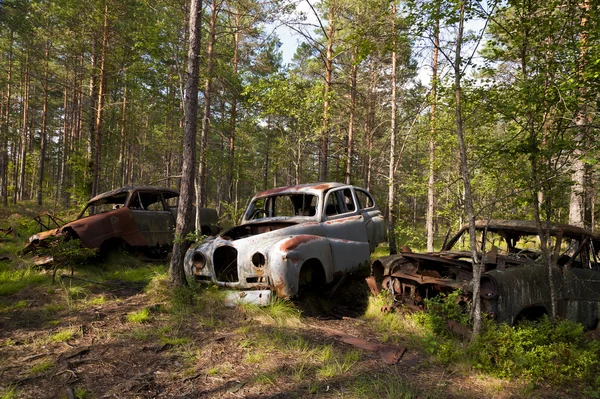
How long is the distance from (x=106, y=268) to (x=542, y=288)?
788cm

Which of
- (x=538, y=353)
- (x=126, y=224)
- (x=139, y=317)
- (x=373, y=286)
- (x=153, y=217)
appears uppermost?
(x=153, y=217)

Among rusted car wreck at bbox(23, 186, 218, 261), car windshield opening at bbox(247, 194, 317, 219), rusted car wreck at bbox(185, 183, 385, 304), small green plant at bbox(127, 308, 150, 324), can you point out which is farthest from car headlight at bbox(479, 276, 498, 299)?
rusted car wreck at bbox(23, 186, 218, 261)

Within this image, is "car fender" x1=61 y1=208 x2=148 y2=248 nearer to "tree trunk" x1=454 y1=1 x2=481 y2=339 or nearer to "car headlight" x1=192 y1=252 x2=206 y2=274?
"car headlight" x1=192 y1=252 x2=206 y2=274

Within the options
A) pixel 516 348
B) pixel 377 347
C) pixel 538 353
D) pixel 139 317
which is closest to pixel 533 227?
pixel 538 353

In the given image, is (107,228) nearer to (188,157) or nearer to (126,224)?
(126,224)

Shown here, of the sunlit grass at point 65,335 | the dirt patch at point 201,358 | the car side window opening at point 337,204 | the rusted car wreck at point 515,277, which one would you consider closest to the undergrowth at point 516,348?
the dirt patch at point 201,358

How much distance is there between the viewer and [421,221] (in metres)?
37.0

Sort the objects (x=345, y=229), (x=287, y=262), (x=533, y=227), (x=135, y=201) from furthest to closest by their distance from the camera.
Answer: (x=135, y=201) → (x=345, y=229) → (x=533, y=227) → (x=287, y=262)

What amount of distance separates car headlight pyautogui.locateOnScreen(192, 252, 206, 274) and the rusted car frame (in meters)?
2.96

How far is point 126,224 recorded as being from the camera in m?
7.90

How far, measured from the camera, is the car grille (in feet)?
17.7

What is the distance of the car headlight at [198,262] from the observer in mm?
5508

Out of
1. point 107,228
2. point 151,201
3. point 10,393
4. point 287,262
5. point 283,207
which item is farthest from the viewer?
point 151,201

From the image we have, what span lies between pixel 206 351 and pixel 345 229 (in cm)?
320
